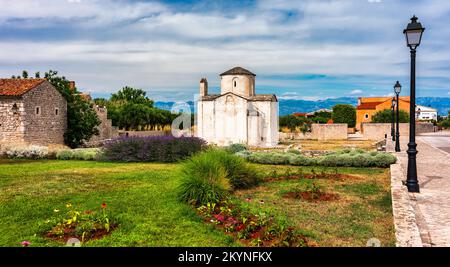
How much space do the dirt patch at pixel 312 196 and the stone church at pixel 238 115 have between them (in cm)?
2857

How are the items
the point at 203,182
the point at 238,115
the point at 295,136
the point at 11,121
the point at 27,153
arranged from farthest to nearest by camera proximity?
1. the point at 295,136
2. the point at 238,115
3. the point at 11,121
4. the point at 27,153
5. the point at 203,182

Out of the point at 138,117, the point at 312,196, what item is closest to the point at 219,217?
the point at 312,196

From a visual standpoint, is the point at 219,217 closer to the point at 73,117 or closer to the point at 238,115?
the point at 73,117

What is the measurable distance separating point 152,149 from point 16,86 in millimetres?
11563

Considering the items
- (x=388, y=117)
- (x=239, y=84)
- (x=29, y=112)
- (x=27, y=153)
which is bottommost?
(x=27, y=153)

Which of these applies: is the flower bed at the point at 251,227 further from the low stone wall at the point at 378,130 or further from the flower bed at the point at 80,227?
the low stone wall at the point at 378,130

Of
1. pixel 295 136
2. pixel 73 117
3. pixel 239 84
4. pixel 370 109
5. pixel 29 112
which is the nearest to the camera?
pixel 29 112

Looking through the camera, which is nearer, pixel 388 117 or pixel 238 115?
pixel 238 115

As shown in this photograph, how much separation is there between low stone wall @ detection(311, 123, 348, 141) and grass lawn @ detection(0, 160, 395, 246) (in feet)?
125

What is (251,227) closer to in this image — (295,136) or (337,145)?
(337,145)

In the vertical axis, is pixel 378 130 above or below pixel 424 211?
above

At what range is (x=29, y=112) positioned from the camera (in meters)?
23.9
